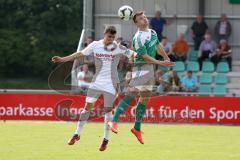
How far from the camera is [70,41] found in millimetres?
55375

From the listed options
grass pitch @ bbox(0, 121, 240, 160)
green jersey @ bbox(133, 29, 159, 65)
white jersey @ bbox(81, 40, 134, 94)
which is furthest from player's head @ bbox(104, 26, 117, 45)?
grass pitch @ bbox(0, 121, 240, 160)

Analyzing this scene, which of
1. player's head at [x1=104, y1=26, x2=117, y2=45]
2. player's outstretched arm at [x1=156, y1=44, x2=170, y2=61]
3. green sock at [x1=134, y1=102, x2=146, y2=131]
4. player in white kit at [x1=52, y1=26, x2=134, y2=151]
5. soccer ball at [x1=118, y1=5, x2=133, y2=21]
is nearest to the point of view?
player's head at [x1=104, y1=26, x2=117, y2=45]

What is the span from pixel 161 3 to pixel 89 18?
8.76 feet

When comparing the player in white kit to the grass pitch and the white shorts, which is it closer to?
the white shorts

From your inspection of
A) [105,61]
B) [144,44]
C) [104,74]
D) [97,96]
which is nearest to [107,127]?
[97,96]

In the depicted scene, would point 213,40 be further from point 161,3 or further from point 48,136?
point 48,136

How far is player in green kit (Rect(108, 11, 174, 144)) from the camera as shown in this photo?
15.7m

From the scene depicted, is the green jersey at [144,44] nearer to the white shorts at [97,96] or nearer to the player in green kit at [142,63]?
the player in green kit at [142,63]

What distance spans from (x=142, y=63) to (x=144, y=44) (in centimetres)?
54

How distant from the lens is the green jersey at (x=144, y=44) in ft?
51.6

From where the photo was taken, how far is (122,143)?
1758 cm

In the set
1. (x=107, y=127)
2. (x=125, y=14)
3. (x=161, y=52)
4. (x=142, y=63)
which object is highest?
(x=125, y=14)

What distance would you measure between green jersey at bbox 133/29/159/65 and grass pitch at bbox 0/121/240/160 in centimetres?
183

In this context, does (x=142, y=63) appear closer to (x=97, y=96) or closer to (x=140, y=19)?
(x=140, y=19)
